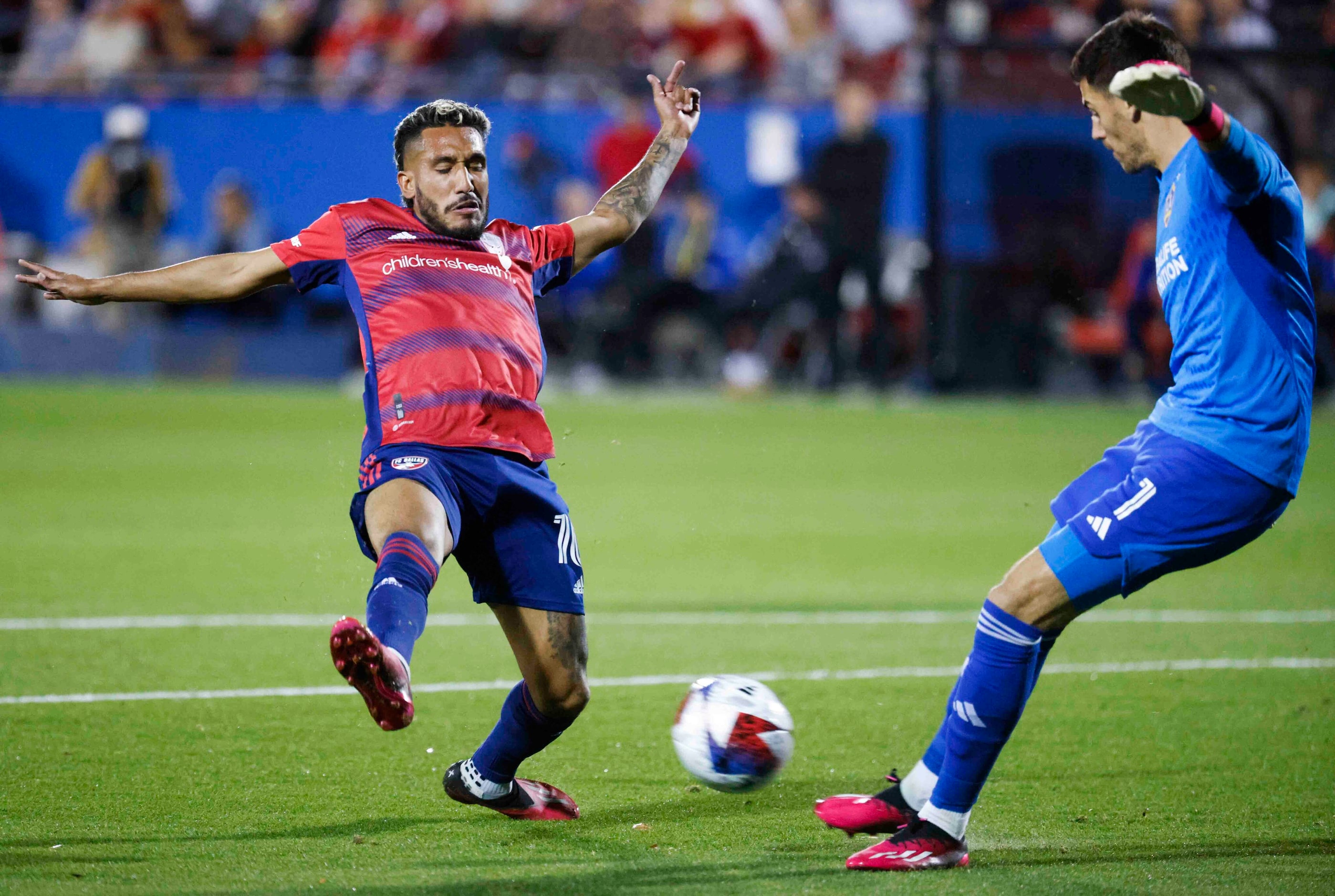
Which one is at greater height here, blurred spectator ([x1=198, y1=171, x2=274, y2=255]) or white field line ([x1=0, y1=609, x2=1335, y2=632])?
blurred spectator ([x1=198, y1=171, x2=274, y2=255])

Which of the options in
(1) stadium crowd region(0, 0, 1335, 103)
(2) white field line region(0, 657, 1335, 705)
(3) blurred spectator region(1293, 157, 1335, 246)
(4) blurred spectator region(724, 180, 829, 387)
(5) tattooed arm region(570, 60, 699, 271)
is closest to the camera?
(5) tattooed arm region(570, 60, 699, 271)

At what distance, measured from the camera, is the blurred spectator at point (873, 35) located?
66.9 feet

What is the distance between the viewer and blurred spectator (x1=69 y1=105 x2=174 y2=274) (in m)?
19.8

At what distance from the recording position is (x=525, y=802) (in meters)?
5.07

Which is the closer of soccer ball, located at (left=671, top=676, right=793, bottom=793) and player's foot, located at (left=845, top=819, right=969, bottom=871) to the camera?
player's foot, located at (left=845, top=819, right=969, bottom=871)

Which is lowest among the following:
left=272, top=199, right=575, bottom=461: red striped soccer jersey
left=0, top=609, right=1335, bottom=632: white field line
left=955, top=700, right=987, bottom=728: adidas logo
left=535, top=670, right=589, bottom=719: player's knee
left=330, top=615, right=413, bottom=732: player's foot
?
left=0, top=609, right=1335, bottom=632: white field line

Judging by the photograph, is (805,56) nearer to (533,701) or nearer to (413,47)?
(413,47)

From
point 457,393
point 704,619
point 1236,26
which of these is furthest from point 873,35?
point 457,393

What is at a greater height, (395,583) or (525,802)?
(395,583)

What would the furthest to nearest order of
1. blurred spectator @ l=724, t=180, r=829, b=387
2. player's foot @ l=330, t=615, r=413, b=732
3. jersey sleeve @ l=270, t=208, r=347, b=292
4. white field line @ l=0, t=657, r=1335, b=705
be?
blurred spectator @ l=724, t=180, r=829, b=387 < white field line @ l=0, t=657, r=1335, b=705 < jersey sleeve @ l=270, t=208, r=347, b=292 < player's foot @ l=330, t=615, r=413, b=732

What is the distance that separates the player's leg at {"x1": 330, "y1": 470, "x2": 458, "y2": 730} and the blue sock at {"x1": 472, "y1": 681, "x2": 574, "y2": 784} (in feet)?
1.78

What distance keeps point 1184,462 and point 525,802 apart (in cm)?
217

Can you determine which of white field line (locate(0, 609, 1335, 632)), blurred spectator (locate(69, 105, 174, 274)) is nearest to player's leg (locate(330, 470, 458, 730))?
white field line (locate(0, 609, 1335, 632))

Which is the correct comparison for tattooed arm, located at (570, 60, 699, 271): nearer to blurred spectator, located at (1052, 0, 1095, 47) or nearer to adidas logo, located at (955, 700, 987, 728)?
adidas logo, located at (955, 700, 987, 728)
